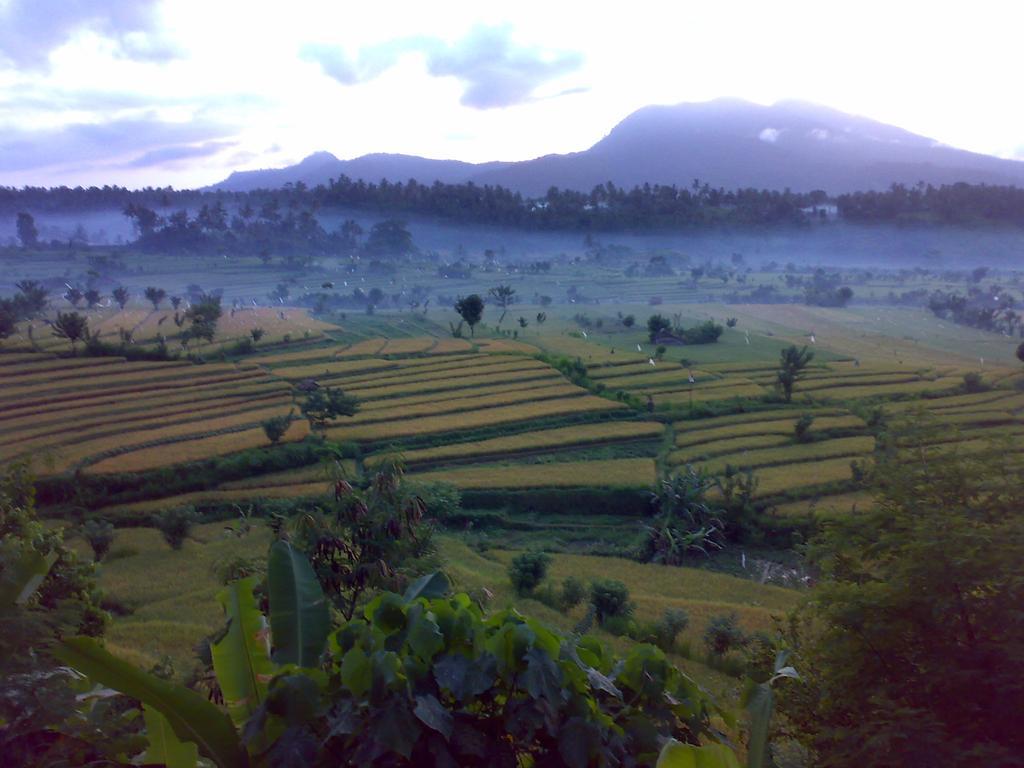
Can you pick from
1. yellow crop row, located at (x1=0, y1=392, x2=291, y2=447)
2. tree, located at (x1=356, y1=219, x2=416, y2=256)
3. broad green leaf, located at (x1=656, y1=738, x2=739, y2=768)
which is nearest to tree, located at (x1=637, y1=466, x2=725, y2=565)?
yellow crop row, located at (x1=0, y1=392, x2=291, y2=447)

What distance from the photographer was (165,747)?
258 cm

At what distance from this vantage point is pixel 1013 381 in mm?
26938

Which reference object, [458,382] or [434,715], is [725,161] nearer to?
[458,382]

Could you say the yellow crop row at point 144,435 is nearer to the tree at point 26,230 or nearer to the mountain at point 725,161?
the tree at point 26,230

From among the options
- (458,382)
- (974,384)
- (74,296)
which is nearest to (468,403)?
(458,382)

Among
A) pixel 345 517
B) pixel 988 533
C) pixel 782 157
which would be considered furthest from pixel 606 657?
pixel 782 157

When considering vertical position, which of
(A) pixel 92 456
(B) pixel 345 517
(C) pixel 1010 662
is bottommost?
(A) pixel 92 456

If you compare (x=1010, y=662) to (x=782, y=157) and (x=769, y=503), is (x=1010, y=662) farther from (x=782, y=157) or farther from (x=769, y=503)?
(x=782, y=157)

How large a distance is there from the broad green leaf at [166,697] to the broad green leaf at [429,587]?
1060mm

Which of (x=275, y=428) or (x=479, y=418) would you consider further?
(x=479, y=418)

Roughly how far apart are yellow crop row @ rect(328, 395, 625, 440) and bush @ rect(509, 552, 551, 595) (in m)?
9.01

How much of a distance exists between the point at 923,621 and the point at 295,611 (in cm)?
362

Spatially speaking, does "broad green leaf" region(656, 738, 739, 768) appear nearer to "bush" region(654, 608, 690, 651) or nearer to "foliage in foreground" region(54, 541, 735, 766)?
"foliage in foreground" region(54, 541, 735, 766)

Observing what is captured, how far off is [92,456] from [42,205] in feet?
149
